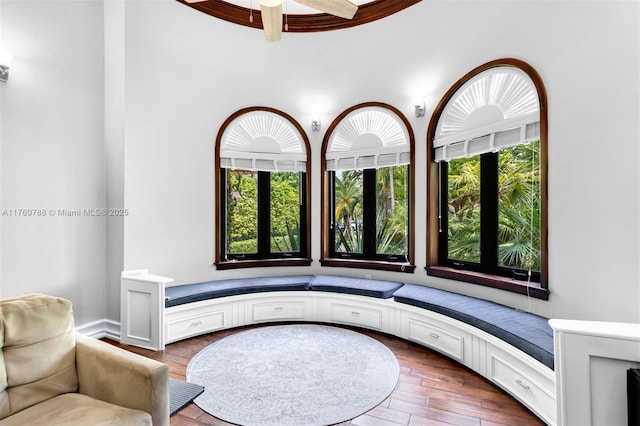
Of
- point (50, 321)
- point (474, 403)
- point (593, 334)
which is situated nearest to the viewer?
point (593, 334)

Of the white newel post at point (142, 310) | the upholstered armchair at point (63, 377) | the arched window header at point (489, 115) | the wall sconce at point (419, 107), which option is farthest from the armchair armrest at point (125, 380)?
the wall sconce at point (419, 107)

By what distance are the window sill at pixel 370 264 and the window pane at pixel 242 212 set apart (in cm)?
104

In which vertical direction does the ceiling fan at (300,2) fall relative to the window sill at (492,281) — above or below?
above

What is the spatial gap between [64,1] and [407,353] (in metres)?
4.76

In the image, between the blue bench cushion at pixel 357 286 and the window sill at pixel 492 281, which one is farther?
the blue bench cushion at pixel 357 286

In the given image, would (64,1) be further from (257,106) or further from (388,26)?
→ (388,26)

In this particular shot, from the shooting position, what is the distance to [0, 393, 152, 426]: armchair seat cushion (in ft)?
4.52

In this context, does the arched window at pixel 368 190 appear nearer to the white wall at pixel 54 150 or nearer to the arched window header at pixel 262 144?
the arched window header at pixel 262 144

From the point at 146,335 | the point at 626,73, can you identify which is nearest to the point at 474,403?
the point at 626,73

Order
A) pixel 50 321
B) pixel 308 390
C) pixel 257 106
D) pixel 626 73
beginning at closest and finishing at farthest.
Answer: pixel 50 321 < pixel 626 73 < pixel 308 390 < pixel 257 106

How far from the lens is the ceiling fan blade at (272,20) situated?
2262 mm

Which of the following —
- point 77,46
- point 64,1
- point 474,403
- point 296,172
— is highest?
point 64,1

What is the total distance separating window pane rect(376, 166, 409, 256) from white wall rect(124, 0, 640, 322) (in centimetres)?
29

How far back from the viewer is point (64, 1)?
313cm
